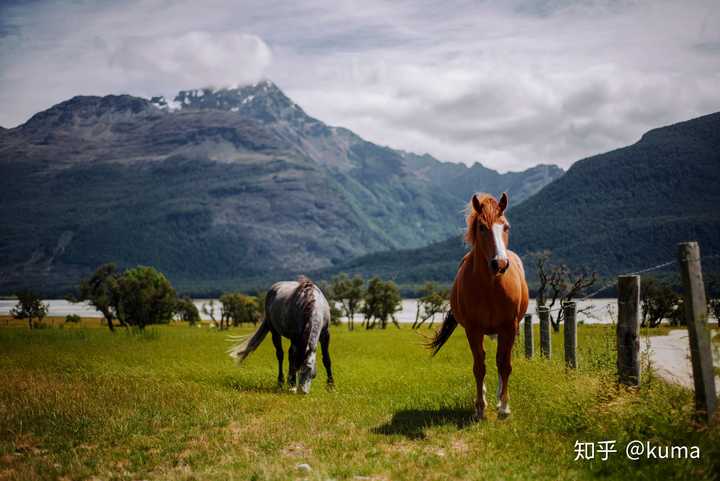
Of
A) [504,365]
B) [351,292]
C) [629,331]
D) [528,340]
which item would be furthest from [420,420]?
[351,292]

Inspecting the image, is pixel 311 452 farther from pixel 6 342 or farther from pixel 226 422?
pixel 6 342

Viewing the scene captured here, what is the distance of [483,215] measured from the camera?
29.0 ft

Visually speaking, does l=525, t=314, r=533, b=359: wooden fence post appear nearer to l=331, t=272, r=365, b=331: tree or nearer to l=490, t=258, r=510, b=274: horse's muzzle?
l=490, t=258, r=510, b=274: horse's muzzle

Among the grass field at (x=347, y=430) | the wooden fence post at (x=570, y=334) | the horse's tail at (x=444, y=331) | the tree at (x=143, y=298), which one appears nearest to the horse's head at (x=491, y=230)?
the grass field at (x=347, y=430)

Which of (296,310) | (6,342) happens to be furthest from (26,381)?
(6,342)

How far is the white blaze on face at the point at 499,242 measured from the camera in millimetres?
8281

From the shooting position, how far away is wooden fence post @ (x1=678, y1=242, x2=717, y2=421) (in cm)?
618

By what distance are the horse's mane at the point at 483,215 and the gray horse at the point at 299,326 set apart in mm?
5064

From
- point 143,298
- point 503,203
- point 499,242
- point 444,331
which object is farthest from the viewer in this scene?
point 143,298

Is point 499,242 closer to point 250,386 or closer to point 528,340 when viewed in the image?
point 250,386

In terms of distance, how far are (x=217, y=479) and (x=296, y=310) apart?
7610 mm

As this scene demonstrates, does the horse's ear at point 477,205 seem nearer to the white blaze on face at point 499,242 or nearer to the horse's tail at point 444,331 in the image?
the white blaze on face at point 499,242

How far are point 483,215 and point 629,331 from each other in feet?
8.35

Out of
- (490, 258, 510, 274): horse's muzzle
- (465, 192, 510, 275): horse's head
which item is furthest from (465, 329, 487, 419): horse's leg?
(490, 258, 510, 274): horse's muzzle
